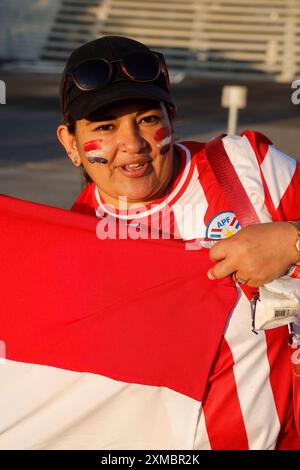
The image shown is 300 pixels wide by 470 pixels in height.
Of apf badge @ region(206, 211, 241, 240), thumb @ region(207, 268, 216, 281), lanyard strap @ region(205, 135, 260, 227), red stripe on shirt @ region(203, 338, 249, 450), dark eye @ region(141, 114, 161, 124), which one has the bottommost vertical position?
red stripe on shirt @ region(203, 338, 249, 450)

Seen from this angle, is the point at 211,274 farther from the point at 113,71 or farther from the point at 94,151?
the point at 113,71

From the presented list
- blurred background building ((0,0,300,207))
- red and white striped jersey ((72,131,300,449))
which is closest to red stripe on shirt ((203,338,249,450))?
red and white striped jersey ((72,131,300,449))

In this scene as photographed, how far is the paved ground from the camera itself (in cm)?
1229

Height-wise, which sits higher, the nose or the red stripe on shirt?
the nose

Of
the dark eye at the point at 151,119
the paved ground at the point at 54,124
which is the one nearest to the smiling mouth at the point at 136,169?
the dark eye at the point at 151,119

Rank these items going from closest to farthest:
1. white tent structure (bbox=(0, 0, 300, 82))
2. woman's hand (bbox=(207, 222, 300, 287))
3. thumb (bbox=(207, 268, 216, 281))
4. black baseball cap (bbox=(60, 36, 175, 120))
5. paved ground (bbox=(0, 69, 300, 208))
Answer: woman's hand (bbox=(207, 222, 300, 287)) → thumb (bbox=(207, 268, 216, 281)) → black baseball cap (bbox=(60, 36, 175, 120)) → paved ground (bbox=(0, 69, 300, 208)) → white tent structure (bbox=(0, 0, 300, 82))

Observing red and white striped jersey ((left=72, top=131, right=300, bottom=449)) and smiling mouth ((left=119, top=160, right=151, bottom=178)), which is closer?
red and white striped jersey ((left=72, top=131, right=300, bottom=449))

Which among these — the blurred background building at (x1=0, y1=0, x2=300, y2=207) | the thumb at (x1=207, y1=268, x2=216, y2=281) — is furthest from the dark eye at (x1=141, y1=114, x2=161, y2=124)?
the blurred background building at (x1=0, y1=0, x2=300, y2=207)

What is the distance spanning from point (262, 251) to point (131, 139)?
2.07 ft

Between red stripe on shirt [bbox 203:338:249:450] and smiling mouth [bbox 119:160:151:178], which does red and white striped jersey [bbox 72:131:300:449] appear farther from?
smiling mouth [bbox 119:160:151:178]

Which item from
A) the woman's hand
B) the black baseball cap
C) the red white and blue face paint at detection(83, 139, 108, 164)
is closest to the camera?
the woman's hand

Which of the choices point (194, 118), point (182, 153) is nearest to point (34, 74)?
point (194, 118)

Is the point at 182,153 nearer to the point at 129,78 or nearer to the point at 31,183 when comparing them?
the point at 129,78

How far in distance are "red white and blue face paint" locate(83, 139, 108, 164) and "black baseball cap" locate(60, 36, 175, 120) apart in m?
0.10
